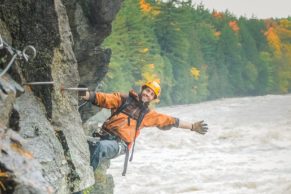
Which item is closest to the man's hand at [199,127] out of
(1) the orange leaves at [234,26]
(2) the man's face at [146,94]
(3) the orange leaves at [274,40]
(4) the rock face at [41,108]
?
(2) the man's face at [146,94]

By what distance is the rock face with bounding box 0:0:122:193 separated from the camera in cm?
445

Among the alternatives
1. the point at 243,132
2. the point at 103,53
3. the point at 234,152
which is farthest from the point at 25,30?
the point at 243,132

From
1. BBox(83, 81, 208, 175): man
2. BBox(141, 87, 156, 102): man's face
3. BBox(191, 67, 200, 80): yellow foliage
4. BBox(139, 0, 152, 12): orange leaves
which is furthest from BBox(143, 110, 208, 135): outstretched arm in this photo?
BBox(191, 67, 200, 80): yellow foliage

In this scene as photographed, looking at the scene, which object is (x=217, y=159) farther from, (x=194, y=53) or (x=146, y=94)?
(x=194, y=53)

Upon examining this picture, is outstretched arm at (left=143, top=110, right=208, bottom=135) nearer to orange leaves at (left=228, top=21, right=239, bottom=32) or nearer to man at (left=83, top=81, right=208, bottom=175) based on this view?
man at (left=83, top=81, right=208, bottom=175)

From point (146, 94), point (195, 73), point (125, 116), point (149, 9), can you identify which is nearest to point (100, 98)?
point (125, 116)

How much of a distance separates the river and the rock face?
13.3 metres

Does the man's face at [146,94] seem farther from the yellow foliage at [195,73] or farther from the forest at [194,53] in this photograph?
the yellow foliage at [195,73]

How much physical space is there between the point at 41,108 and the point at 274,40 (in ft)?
288

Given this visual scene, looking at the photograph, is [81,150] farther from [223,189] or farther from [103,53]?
[223,189]

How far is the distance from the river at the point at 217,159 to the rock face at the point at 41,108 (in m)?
13.3

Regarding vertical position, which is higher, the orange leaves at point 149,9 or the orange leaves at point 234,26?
the orange leaves at point 149,9

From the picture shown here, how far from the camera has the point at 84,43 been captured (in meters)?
9.30

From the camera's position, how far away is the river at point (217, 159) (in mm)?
20278
